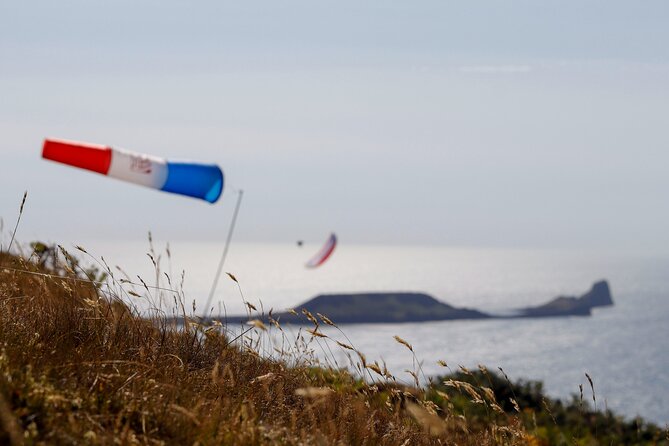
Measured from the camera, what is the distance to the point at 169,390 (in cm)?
431

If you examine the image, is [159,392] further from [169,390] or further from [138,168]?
[138,168]

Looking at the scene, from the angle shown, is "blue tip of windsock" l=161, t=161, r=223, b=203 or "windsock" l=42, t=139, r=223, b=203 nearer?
"windsock" l=42, t=139, r=223, b=203

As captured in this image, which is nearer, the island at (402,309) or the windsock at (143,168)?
the windsock at (143,168)

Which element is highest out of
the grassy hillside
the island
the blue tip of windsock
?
the blue tip of windsock

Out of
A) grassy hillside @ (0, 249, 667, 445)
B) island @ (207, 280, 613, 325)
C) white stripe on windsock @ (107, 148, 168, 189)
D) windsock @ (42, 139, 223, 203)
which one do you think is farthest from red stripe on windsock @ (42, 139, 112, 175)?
island @ (207, 280, 613, 325)

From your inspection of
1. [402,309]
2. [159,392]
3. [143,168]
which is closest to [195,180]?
[143,168]

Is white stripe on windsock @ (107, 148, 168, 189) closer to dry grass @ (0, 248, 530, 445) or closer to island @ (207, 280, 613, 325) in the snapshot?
dry grass @ (0, 248, 530, 445)

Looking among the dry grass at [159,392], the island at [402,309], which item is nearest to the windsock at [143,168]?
the dry grass at [159,392]

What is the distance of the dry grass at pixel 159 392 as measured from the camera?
11.7 ft

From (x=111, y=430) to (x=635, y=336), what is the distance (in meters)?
165

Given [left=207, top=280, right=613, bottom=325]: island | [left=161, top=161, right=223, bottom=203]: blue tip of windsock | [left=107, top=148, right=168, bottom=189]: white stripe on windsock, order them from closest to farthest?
[left=107, top=148, right=168, bottom=189]: white stripe on windsock
[left=161, top=161, right=223, bottom=203]: blue tip of windsock
[left=207, top=280, right=613, bottom=325]: island

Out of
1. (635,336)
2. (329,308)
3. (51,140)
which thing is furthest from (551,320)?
(51,140)

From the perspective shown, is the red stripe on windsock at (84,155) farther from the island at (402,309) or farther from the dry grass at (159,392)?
the island at (402,309)

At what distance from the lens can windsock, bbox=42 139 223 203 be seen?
14.0m
